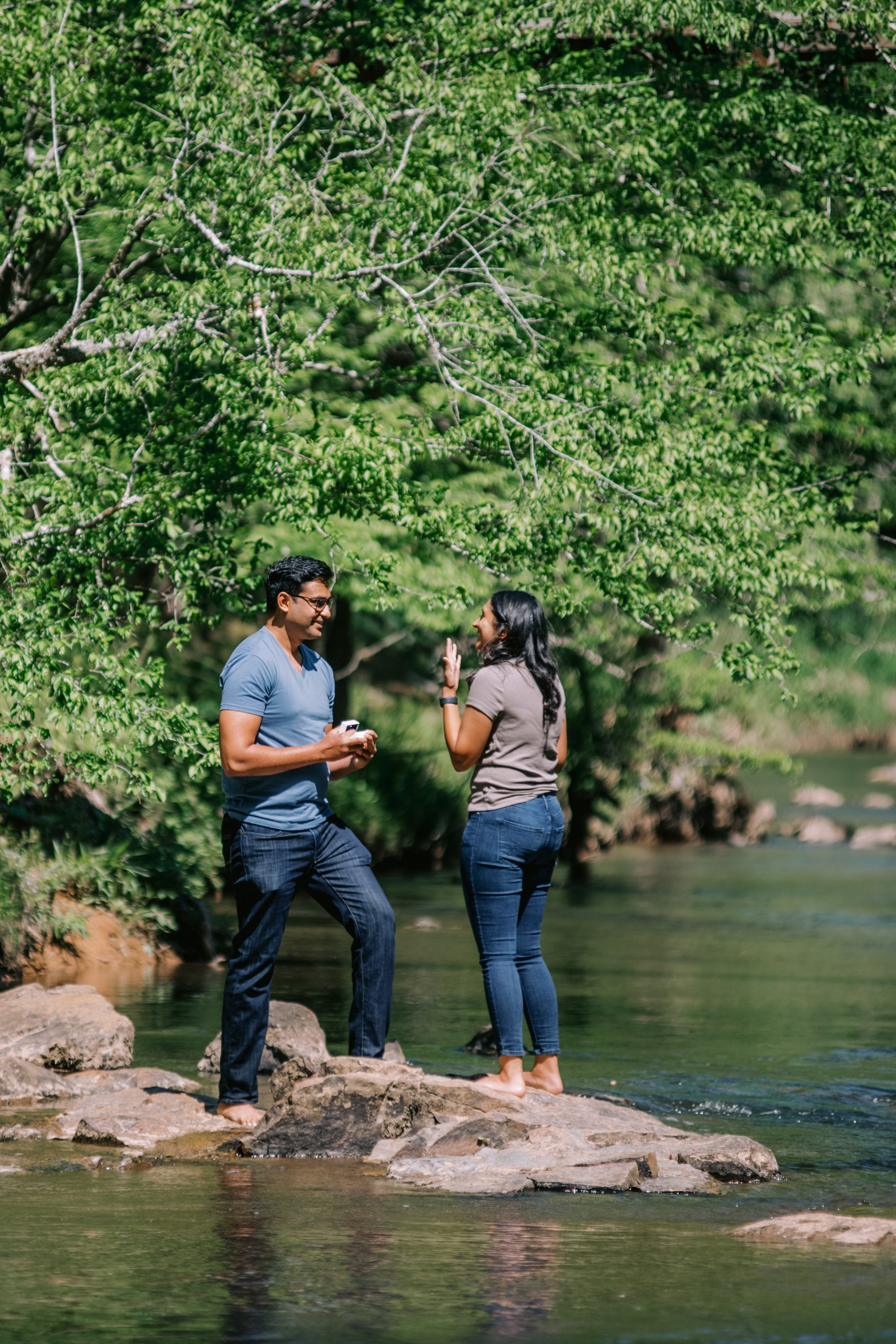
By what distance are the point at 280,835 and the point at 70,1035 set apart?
2180 millimetres

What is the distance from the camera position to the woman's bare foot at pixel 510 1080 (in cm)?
714

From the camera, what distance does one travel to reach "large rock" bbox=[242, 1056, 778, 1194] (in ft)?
20.5

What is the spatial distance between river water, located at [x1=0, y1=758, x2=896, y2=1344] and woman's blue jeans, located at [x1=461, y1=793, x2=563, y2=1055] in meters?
0.89

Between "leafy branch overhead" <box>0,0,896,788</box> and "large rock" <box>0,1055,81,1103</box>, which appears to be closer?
"large rock" <box>0,1055,81,1103</box>

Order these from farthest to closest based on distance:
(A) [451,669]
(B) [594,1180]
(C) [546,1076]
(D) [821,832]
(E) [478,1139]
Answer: (D) [821,832], (C) [546,1076], (A) [451,669], (E) [478,1139], (B) [594,1180]

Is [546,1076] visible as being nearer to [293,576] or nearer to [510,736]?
[510,736]

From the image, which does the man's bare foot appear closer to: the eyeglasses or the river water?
the river water

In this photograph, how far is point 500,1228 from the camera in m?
5.62

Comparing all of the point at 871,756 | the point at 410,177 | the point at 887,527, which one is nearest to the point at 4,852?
the point at 410,177

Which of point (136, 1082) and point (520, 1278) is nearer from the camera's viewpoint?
point (520, 1278)

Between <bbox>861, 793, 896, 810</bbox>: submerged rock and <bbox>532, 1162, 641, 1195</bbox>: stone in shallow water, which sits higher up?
<bbox>532, 1162, 641, 1195</bbox>: stone in shallow water

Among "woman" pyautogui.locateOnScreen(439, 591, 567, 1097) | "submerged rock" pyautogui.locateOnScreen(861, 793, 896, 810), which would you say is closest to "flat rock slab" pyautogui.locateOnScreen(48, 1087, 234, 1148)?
"woman" pyautogui.locateOnScreen(439, 591, 567, 1097)

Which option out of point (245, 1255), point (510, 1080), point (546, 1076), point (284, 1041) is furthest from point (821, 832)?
point (245, 1255)

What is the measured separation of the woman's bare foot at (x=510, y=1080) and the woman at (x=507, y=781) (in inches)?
0.4
